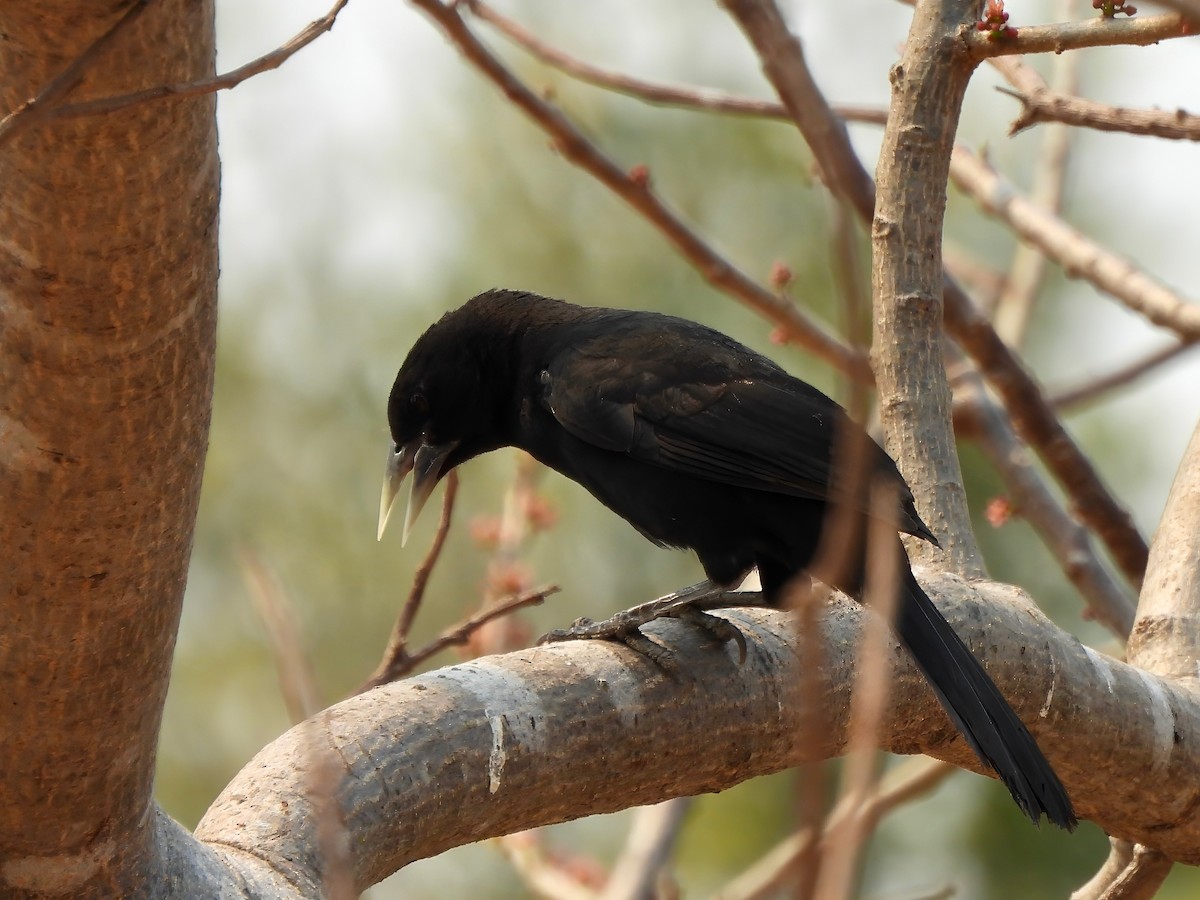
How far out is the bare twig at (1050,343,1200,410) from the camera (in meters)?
4.43

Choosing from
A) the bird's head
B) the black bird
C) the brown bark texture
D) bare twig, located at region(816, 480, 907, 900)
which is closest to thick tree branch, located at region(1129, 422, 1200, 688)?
the black bird

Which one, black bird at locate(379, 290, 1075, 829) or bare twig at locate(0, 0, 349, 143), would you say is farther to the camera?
black bird at locate(379, 290, 1075, 829)

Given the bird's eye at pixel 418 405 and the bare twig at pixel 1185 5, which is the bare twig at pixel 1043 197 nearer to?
the bird's eye at pixel 418 405

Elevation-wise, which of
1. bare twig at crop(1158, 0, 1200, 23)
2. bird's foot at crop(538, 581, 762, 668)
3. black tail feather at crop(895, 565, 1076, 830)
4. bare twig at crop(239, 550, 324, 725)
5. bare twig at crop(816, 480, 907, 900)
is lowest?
black tail feather at crop(895, 565, 1076, 830)

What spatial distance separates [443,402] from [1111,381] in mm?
2213

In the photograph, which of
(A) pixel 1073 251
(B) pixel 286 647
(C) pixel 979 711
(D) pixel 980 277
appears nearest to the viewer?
(B) pixel 286 647

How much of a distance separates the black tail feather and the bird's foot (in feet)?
1.18

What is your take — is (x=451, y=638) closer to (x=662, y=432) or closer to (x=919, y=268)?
(x=662, y=432)

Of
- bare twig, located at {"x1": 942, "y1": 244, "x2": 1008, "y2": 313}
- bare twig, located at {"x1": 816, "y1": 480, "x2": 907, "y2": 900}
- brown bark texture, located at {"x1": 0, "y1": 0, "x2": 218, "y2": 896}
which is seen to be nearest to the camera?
bare twig, located at {"x1": 816, "y1": 480, "x2": 907, "y2": 900}

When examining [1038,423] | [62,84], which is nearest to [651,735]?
[62,84]

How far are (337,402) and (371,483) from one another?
926mm

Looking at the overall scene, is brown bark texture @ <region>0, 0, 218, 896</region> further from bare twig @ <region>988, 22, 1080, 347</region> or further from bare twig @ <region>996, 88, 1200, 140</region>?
bare twig @ <region>988, 22, 1080, 347</region>

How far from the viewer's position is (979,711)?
2.75 meters

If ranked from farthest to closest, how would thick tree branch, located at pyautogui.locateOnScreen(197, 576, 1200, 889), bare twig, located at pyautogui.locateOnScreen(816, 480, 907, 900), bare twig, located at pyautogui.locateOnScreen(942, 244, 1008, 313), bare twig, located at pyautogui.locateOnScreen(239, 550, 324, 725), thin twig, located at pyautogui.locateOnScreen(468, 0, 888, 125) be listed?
bare twig, located at pyautogui.locateOnScreen(942, 244, 1008, 313) < thin twig, located at pyautogui.locateOnScreen(468, 0, 888, 125) < thick tree branch, located at pyautogui.locateOnScreen(197, 576, 1200, 889) < bare twig, located at pyautogui.locateOnScreen(239, 550, 324, 725) < bare twig, located at pyautogui.locateOnScreen(816, 480, 907, 900)
